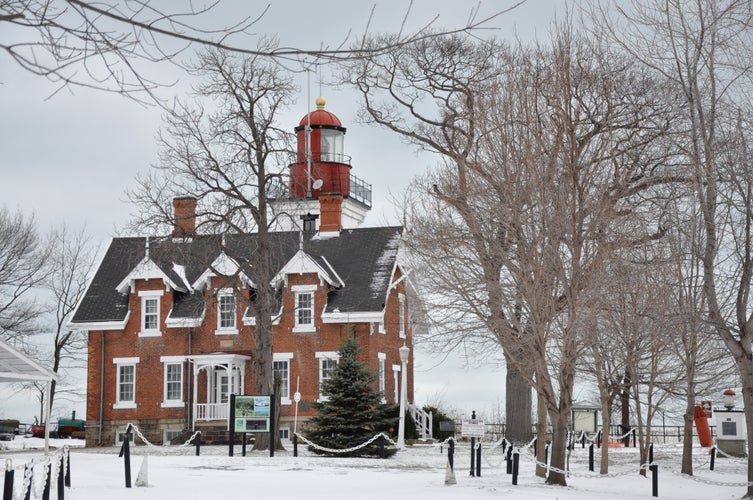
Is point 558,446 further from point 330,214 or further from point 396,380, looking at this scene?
point 330,214

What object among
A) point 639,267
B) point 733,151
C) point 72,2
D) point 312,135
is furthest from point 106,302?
point 72,2

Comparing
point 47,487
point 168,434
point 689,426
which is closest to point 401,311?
point 168,434

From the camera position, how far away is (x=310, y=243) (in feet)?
156

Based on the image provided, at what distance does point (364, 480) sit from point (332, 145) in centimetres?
3722

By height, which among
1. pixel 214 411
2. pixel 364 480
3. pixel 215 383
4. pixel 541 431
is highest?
pixel 215 383

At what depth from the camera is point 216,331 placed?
44875 millimetres

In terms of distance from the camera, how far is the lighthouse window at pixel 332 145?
5762 cm

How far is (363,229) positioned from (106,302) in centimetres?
1190

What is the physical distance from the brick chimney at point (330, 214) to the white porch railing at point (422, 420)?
9179 mm

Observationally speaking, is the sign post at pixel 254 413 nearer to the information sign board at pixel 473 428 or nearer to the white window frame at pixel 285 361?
the information sign board at pixel 473 428

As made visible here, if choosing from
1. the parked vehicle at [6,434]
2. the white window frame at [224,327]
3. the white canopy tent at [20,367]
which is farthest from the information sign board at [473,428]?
the parked vehicle at [6,434]

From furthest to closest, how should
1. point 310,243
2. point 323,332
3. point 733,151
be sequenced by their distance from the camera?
point 310,243 < point 323,332 < point 733,151

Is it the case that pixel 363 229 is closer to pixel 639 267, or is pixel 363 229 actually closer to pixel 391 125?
pixel 391 125

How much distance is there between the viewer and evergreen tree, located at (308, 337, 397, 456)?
106 feet
